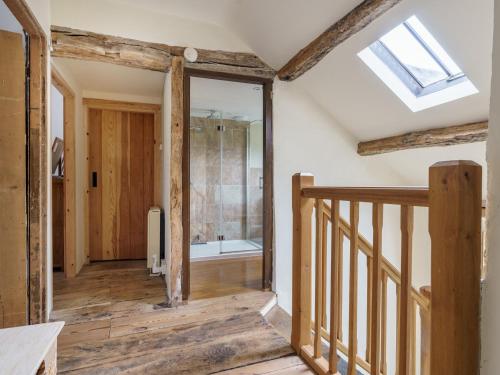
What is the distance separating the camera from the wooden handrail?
0.83m

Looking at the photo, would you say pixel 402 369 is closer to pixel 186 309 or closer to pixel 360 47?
pixel 186 309

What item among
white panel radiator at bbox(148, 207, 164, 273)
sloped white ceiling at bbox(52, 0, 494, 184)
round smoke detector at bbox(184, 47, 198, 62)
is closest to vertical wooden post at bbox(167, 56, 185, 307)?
round smoke detector at bbox(184, 47, 198, 62)

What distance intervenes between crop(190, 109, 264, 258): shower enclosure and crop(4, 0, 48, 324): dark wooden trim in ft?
7.18

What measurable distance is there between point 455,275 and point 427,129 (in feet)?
7.03

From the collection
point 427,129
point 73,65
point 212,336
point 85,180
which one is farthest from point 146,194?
point 427,129

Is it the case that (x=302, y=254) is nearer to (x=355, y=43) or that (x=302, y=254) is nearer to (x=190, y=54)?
(x=355, y=43)

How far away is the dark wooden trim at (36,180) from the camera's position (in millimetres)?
1698

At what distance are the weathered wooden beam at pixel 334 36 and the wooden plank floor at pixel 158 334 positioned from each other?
205 centimetres

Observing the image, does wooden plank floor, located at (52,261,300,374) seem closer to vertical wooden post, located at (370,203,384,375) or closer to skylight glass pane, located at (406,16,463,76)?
vertical wooden post, located at (370,203,384,375)

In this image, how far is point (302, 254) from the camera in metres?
1.56

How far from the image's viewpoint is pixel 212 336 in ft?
5.92

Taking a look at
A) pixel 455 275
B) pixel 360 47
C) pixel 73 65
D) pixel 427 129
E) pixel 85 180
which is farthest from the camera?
pixel 85 180

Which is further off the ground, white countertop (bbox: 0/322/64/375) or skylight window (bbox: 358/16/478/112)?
skylight window (bbox: 358/16/478/112)

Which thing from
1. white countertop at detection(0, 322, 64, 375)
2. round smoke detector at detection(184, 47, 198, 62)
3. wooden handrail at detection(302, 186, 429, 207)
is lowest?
white countertop at detection(0, 322, 64, 375)
